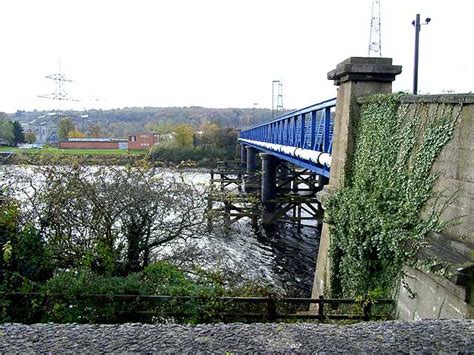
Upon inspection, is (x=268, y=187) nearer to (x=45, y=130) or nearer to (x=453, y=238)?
(x=453, y=238)

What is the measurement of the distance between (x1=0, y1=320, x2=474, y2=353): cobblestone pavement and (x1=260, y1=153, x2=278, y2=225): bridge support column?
17768 millimetres

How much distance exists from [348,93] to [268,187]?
644 inches

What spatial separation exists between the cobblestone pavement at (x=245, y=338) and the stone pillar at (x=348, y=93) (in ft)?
15.5

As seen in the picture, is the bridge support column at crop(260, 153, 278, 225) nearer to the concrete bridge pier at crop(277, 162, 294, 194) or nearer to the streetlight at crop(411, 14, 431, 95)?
the concrete bridge pier at crop(277, 162, 294, 194)

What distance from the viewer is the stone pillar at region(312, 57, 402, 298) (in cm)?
795

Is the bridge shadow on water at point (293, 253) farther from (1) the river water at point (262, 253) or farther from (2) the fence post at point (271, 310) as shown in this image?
(2) the fence post at point (271, 310)

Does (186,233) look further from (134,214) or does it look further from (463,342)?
(463,342)

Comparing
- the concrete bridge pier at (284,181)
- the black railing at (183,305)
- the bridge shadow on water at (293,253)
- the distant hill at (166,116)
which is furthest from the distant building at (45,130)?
the black railing at (183,305)

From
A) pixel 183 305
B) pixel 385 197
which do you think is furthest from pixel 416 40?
pixel 183 305

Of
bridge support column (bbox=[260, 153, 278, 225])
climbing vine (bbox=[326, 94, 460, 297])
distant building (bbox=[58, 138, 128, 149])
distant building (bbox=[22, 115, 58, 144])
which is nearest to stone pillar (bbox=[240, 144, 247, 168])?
distant building (bbox=[58, 138, 128, 149])

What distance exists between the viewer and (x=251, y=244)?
19.6 meters

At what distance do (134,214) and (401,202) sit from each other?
524cm

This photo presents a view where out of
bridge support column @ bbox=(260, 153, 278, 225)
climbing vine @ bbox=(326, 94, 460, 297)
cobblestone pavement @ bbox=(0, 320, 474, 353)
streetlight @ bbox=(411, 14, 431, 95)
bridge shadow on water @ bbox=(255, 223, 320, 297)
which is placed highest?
streetlight @ bbox=(411, 14, 431, 95)

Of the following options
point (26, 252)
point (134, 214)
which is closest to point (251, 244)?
point (134, 214)
